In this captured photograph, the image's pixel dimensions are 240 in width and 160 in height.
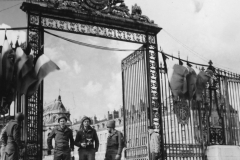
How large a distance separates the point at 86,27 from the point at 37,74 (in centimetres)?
281

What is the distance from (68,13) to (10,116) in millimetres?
4025

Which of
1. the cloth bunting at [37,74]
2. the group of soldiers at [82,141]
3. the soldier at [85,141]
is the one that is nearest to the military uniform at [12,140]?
the group of soldiers at [82,141]

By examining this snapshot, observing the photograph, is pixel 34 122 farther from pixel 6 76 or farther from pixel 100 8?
pixel 100 8

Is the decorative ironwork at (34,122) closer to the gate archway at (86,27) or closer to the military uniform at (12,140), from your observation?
the gate archway at (86,27)

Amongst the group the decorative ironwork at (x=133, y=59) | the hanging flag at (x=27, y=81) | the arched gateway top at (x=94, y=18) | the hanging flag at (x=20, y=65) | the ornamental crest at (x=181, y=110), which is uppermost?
the arched gateway top at (x=94, y=18)

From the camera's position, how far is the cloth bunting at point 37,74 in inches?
424

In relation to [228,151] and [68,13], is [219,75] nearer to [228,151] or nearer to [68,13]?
[228,151]

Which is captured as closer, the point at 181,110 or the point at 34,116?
the point at 34,116

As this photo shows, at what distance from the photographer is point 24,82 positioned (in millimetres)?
10727

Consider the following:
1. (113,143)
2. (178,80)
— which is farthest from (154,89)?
(113,143)

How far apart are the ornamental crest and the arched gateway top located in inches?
104

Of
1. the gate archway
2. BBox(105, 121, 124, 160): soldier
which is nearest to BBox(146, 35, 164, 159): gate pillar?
the gate archway

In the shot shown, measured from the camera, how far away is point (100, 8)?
12984 millimetres

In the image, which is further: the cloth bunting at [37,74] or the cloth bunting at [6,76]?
the cloth bunting at [37,74]
